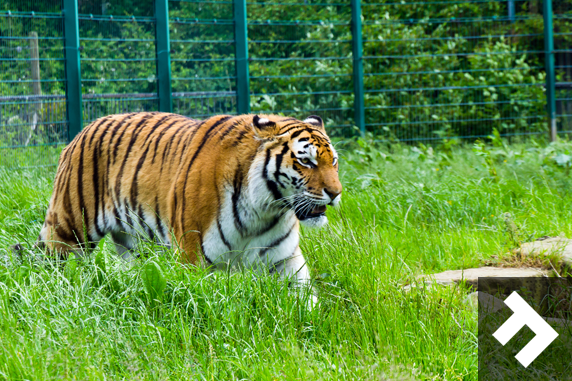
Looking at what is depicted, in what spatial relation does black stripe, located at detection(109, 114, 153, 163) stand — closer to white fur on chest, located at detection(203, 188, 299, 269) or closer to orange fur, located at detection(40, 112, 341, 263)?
orange fur, located at detection(40, 112, 341, 263)

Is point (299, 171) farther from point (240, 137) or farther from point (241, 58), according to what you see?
point (241, 58)

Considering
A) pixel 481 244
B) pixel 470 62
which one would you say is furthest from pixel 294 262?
pixel 470 62

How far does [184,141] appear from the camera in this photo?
12.0 ft

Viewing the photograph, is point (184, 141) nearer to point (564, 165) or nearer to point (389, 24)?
point (564, 165)

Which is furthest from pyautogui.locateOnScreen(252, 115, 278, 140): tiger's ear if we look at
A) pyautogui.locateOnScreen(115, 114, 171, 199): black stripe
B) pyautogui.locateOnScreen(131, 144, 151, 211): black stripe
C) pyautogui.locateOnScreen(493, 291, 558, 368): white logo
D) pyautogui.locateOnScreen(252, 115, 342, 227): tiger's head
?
pyautogui.locateOnScreen(493, 291, 558, 368): white logo

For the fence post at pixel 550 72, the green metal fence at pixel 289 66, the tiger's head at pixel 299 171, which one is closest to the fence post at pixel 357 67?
the green metal fence at pixel 289 66

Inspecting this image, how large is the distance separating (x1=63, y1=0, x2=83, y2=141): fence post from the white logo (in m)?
4.85

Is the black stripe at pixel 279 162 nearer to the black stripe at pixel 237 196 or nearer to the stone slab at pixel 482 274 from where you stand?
the black stripe at pixel 237 196

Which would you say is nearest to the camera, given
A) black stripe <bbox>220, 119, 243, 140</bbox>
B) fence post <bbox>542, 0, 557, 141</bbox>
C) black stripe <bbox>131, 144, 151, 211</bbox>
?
black stripe <bbox>220, 119, 243, 140</bbox>

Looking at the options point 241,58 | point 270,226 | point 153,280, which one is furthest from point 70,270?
point 241,58

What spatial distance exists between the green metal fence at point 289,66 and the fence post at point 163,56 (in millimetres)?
14

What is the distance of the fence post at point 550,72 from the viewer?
28.4 feet

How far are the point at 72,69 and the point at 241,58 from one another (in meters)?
1.79

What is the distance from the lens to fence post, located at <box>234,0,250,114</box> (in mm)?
7207
